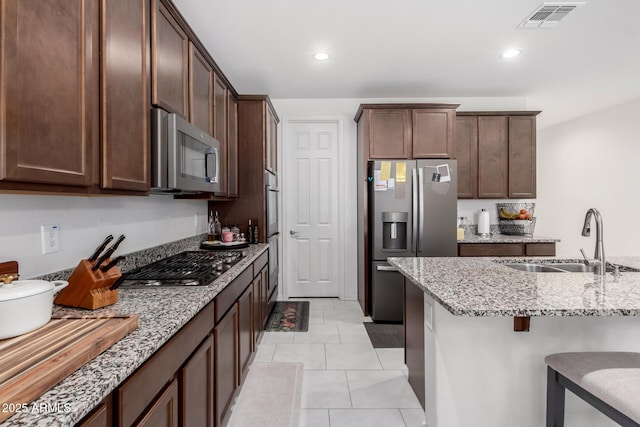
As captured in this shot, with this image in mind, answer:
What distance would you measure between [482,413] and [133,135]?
203 centimetres

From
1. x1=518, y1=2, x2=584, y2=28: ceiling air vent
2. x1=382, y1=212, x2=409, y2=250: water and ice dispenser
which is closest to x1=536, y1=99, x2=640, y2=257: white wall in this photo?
x1=518, y1=2, x2=584, y2=28: ceiling air vent

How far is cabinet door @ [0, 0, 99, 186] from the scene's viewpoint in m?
0.91

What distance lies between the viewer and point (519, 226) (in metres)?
4.11

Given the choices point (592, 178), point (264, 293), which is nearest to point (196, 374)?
point (264, 293)

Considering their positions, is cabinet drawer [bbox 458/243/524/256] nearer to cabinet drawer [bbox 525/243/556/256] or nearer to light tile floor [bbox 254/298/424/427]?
cabinet drawer [bbox 525/243/556/256]

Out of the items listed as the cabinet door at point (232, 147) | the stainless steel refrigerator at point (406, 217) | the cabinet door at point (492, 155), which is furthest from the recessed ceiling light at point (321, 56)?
the cabinet door at point (492, 155)

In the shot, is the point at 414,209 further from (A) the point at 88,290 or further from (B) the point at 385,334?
(A) the point at 88,290

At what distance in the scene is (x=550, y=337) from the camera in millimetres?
1587

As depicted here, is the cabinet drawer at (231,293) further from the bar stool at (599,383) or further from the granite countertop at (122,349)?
the bar stool at (599,383)

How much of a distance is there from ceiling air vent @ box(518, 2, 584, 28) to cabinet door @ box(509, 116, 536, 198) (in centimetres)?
165

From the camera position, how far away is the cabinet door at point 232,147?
125 inches

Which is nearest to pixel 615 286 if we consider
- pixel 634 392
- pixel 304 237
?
pixel 634 392

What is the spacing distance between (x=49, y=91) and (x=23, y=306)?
63 centimetres

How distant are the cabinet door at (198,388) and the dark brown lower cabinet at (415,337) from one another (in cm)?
115
